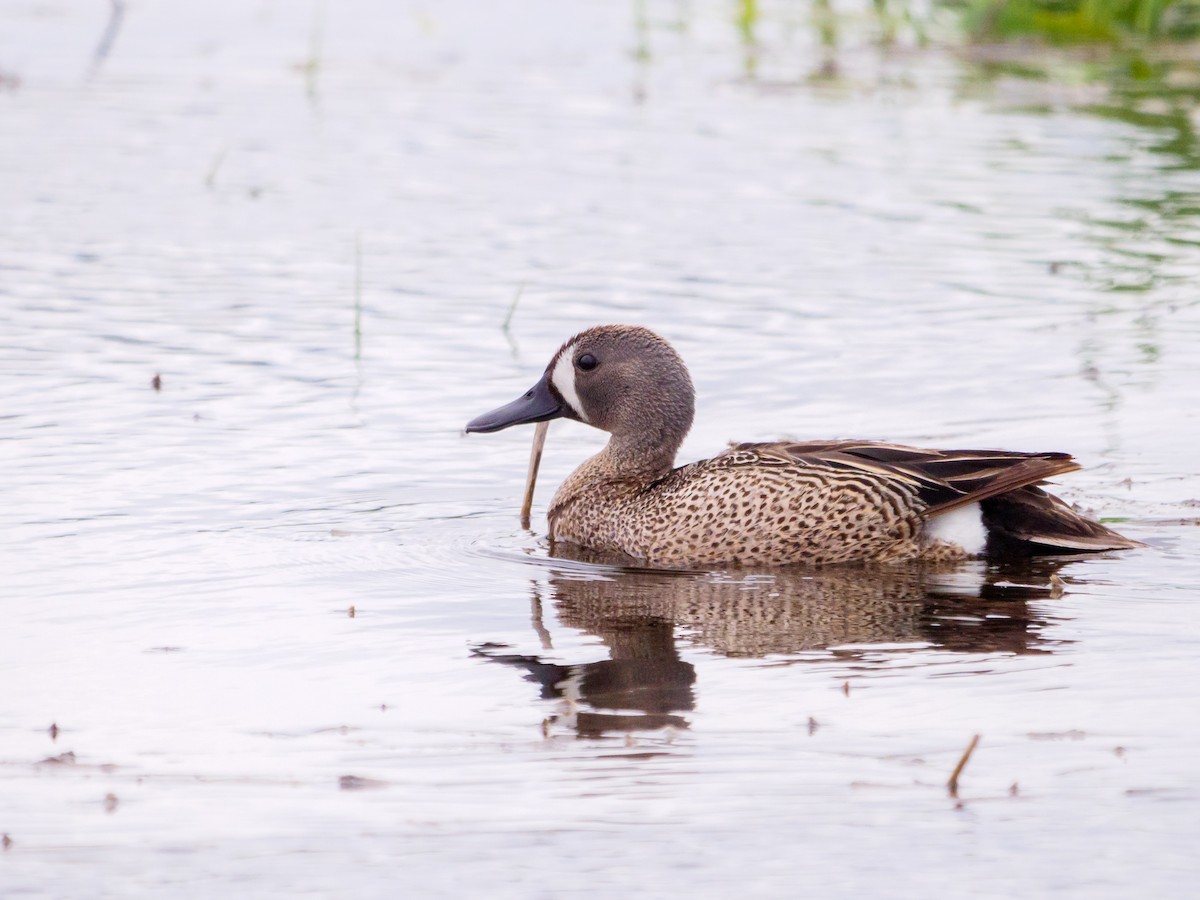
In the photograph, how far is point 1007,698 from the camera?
5.80 meters

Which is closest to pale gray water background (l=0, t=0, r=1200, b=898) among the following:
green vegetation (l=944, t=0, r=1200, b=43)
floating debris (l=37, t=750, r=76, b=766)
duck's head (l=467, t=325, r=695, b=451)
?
floating debris (l=37, t=750, r=76, b=766)

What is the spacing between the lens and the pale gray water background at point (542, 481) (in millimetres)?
4816

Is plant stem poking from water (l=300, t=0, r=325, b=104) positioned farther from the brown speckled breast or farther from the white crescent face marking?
the brown speckled breast

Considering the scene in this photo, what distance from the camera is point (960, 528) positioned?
25.0 feet

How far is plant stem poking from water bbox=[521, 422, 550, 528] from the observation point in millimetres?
8227

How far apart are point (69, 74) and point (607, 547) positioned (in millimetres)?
11868

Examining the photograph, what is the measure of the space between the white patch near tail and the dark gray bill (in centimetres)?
160

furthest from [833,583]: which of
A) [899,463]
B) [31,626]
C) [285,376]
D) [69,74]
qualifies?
[69,74]

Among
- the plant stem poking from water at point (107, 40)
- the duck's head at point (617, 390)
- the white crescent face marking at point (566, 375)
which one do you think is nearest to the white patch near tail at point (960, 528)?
the duck's head at point (617, 390)

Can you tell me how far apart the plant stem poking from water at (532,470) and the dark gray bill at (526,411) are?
0.25 ft

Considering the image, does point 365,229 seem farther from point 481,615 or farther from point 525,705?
point 525,705

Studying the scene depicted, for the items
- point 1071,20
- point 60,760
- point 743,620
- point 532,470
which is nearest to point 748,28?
point 1071,20

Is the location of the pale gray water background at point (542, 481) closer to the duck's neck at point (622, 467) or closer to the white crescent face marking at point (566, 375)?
the duck's neck at point (622, 467)

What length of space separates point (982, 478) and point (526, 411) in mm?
1859
